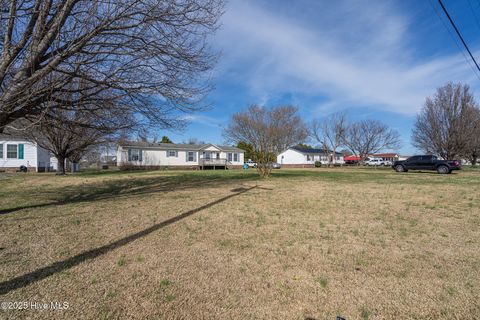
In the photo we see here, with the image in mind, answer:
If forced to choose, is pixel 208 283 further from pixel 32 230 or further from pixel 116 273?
pixel 32 230

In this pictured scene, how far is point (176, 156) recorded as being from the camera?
34.8 metres

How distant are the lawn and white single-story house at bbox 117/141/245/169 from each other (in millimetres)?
26025

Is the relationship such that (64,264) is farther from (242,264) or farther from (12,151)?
(12,151)

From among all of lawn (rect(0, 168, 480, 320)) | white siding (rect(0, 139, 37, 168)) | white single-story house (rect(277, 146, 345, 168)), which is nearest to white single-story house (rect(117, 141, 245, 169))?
white siding (rect(0, 139, 37, 168))

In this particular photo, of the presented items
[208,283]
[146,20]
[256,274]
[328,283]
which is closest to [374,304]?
[328,283]

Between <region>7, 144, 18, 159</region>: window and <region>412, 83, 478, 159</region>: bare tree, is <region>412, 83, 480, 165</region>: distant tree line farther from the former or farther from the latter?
<region>7, 144, 18, 159</region>: window

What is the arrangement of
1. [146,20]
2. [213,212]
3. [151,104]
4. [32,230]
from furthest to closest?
1. [151,104]
2. [213,212]
3. [146,20]
4. [32,230]

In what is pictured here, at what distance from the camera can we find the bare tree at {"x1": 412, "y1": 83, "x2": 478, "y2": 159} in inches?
978

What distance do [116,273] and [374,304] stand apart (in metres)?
2.87

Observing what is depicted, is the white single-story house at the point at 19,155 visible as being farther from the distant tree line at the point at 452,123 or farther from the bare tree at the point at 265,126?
the distant tree line at the point at 452,123

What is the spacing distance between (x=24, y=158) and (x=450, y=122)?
4620 cm

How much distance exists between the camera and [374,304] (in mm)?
2342

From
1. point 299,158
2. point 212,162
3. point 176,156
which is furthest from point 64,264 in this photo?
point 299,158

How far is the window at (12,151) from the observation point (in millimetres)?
25266
